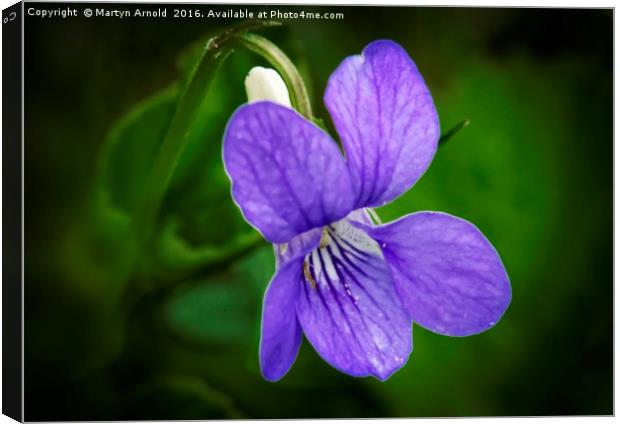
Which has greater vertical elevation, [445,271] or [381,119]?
[381,119]

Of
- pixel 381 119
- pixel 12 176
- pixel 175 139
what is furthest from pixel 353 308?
pixel 12 176

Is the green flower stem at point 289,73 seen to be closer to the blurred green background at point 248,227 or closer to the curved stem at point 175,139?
the curved stem at point 175,139

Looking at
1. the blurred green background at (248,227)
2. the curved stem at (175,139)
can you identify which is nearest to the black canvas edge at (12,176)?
the blurred green background at (248,227)

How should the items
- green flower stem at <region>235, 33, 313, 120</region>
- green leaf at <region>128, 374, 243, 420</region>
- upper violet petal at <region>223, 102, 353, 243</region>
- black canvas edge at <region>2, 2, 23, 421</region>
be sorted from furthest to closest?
green leaf at <region>128, 374, 243, 420</region> < black canvas edge at <region>2, 2, 23, 421</region> < green flower stem at <region>235, 33, 313, 120</region> < upper violet petal at <region>223, 102, 353, 243</region>

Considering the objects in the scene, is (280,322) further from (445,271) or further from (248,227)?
(248,227)

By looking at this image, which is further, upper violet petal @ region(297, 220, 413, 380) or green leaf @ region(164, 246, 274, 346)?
green leaf @ region(164, 246, 274, 346)

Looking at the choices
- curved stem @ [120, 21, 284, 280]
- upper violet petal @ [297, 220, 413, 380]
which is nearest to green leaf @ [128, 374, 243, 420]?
curved stem @ [120, 21, 284, 280]

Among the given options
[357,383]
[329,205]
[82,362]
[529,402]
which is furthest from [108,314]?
[529,402]

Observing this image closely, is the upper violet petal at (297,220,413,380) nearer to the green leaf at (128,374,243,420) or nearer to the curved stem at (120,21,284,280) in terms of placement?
the curved stem at (120,21,284,280)
